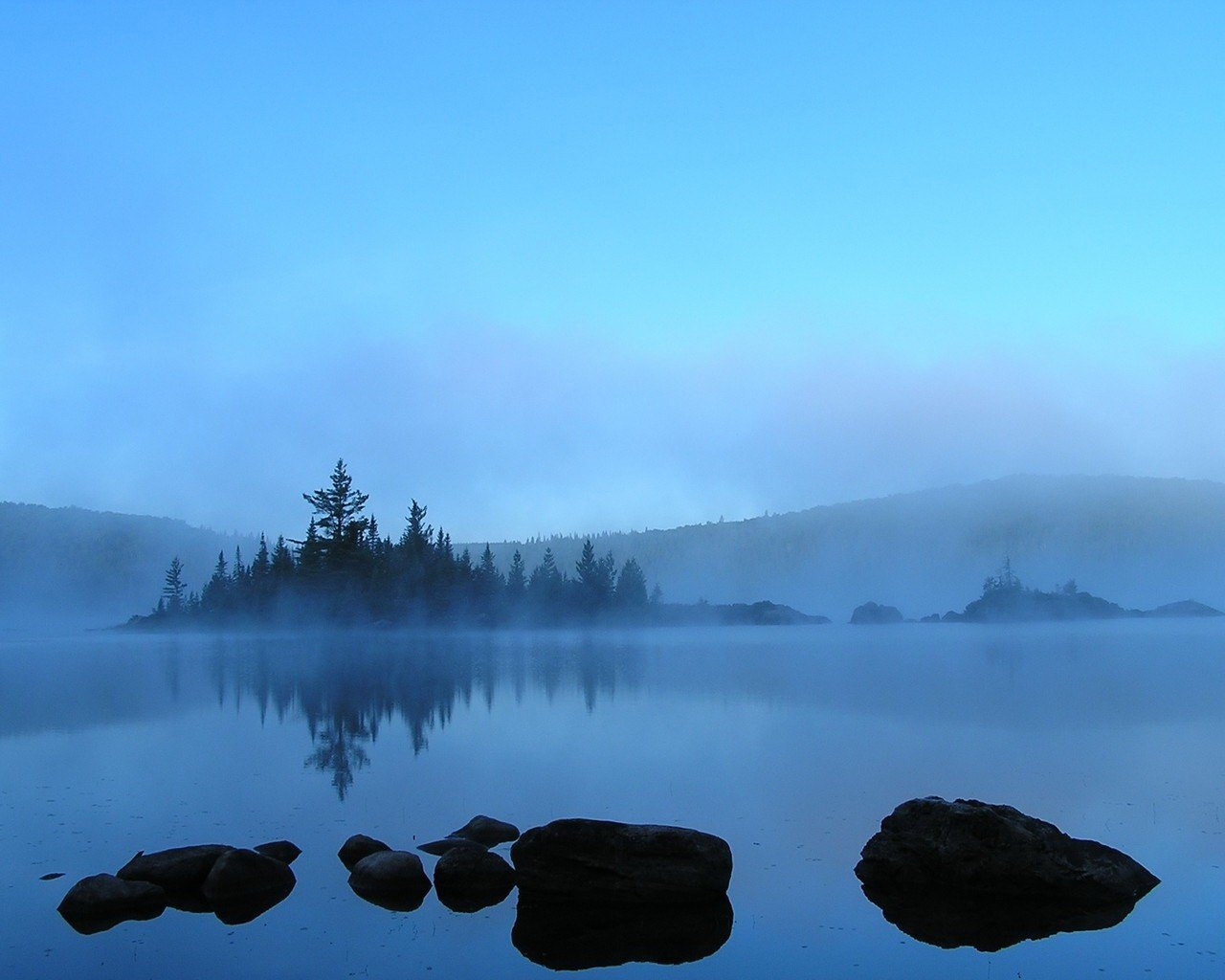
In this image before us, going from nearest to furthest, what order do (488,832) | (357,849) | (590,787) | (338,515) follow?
1. (357,849)
2. (488,832)
3. (590,787)
4. (338,515)

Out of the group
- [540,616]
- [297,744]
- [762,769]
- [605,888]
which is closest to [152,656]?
[297,744]

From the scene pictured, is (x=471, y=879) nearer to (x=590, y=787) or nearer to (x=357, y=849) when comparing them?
(x=357, y=849)

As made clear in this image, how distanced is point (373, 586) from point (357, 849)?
103760 mm

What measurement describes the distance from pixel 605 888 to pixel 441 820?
5258 mm

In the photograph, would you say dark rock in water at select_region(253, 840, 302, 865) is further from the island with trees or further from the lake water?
the island with trees

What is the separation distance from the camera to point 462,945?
1269cm

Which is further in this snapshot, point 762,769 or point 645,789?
point 762,769

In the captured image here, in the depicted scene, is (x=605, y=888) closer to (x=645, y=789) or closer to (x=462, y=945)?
(x=462, y=945)

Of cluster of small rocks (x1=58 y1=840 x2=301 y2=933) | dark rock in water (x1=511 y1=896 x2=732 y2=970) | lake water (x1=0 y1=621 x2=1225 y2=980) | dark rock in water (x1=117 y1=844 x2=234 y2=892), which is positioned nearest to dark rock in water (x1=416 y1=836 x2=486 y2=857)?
lake water (x1=0 y1=621 x2=1225 y2=980)

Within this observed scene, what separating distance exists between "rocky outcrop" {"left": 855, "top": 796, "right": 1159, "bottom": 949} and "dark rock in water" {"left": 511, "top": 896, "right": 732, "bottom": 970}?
2713 millimetres

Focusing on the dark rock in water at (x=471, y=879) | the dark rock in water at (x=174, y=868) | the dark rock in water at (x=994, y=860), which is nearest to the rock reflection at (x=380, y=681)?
the dark rock in water at (x=174, y=868)

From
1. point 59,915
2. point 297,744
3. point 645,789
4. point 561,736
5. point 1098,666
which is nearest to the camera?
point 59,915

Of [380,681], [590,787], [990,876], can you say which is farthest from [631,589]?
[990,876]

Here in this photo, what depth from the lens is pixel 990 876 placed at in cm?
1465
